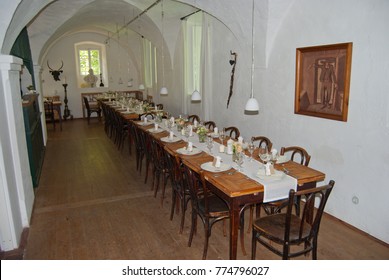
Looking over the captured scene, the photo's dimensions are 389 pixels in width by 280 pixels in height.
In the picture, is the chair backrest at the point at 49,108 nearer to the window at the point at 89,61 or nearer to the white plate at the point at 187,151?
the window at the point at 89,61

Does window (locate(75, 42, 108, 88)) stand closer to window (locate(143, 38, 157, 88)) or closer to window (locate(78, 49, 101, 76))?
window (locate(78, 49, 101, 76))

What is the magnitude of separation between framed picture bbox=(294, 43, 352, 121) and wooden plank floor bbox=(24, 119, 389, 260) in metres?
1.53

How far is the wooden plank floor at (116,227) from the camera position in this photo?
3.57 meters

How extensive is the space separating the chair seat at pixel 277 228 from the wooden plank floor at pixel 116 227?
0.55 m

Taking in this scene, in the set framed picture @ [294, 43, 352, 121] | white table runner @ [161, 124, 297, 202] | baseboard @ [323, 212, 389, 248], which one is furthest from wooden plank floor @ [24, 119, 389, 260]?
framed picture @ [294, 43, 352, 121]

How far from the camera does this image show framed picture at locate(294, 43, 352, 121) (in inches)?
154

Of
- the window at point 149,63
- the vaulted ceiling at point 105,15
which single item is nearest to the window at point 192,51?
the vaulted ceiling at point 105,15

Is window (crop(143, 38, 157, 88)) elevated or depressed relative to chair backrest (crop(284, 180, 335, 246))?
elevated

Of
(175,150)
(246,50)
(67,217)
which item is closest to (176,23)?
(246,50)

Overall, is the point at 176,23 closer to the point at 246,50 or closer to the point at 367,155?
the point at 246,50

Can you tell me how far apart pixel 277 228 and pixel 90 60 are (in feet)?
44.1

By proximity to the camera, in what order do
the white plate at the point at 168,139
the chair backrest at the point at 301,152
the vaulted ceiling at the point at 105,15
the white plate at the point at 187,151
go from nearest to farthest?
the chair backrest at the point at 301,152 < the white plate at the point at 187,151 < the white plate at the point at 168,139 < the vaulted ceiling at the point at 105,15

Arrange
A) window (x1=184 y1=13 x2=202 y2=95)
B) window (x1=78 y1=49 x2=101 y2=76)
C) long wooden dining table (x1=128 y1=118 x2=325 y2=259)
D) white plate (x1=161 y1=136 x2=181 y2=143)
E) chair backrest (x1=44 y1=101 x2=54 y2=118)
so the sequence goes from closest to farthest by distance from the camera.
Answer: long wooden dining table (x1=128 y1=118 x2=325 y2=259) < white plate (x1=161 y1=136 x2=181 y2=143) < window (x1=184 y1=13 x2=202 y2=95) < chair backrest (x1=44 y1=101 x2=54 y2=118) < window (x1=78 y1=49 x2=101 y2=76)

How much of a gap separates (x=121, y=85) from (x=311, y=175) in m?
12.9
